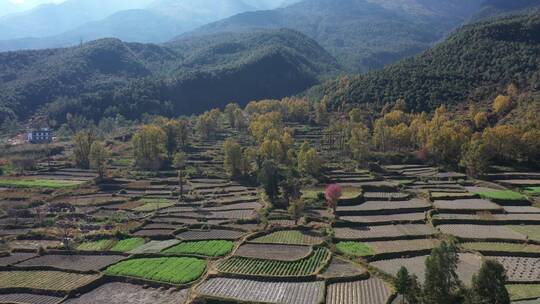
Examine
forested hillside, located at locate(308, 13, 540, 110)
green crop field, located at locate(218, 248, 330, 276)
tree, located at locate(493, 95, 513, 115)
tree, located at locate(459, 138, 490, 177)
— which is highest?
forested hillside, located at locate(308, 13, 540, 110)

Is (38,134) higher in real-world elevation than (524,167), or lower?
higher

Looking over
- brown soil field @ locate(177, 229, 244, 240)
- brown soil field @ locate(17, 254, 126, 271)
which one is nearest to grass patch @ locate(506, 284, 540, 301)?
brown soil field @ locate(177, 229, 244, 240)

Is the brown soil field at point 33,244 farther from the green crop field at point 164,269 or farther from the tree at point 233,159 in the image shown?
the tree at point 233,159

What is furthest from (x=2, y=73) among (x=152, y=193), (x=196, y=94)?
(x=152, y=193)

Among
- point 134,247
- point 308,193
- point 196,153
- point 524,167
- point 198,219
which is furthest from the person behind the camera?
point 196,153

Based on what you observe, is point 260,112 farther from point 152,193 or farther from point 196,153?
point 152,193

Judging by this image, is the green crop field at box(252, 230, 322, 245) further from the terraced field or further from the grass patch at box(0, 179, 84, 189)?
the grass patch at box(0, 179, 84, 189)
